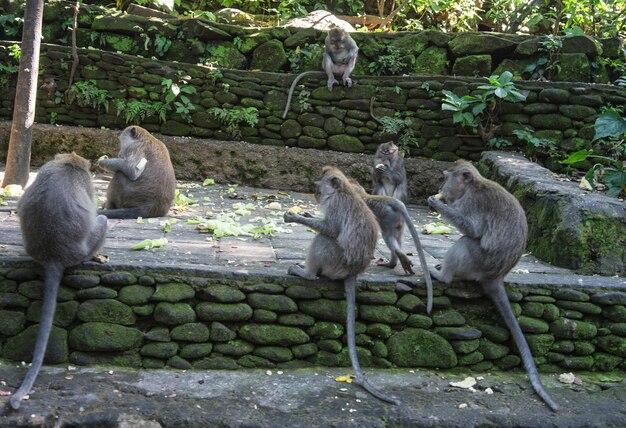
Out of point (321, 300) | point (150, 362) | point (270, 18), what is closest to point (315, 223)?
point (321, 300)

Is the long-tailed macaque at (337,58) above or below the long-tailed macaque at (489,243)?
above

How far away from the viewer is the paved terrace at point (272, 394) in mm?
4277

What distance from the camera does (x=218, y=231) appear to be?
6.65 metres

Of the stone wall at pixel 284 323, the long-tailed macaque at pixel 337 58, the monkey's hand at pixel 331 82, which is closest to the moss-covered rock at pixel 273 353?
the stone wall at pixel 284 323

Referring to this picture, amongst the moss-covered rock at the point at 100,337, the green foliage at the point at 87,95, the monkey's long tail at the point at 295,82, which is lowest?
the moss-covered rock at the point at 100,337

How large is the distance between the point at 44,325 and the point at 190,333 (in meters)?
1.09

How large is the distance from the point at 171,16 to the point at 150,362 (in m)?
9.25

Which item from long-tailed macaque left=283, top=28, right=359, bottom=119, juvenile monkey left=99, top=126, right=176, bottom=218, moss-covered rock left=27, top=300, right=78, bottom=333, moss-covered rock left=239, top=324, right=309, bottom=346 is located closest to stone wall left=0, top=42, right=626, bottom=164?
long-tailed macaque left=283, top=28, right=359, bottom=119

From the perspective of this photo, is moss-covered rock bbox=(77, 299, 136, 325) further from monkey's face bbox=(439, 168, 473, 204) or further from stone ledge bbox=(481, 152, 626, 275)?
stone ledge bbox=(481, 152, 626, 275)

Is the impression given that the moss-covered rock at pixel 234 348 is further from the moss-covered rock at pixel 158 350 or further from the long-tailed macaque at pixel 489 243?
the long-tailed macaque at pixel 489 243

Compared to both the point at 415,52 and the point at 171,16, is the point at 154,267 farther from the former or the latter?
the point at 171,16

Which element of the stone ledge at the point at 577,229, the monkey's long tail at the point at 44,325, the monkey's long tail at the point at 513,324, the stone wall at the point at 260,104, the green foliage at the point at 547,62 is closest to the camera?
the monkey's long tail at the point at 44,325

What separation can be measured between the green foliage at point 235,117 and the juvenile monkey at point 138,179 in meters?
3.61

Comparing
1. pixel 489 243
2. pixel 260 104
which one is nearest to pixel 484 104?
pixel 260 104
